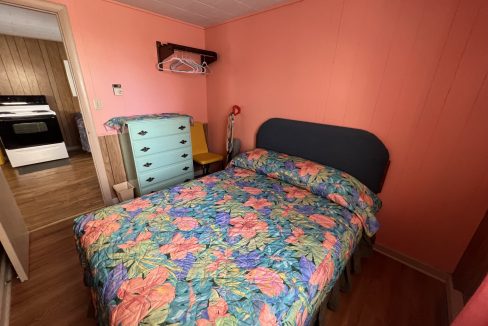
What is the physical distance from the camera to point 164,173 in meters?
2.49

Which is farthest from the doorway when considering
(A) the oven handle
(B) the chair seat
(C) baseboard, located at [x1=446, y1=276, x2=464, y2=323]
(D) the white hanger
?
(C) baseboard, located at [x1=446, y1=276, x2=464, y2=323]

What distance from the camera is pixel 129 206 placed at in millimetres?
1479

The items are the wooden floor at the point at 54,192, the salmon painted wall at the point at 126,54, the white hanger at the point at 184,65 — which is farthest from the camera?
the white hanger at the point at 184,65

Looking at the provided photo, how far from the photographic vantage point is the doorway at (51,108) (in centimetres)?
209

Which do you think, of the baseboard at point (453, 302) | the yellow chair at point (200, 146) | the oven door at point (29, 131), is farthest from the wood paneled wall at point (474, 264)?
the oven door at point (29, 131)

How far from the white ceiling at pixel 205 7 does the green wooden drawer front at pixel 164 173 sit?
1682mm

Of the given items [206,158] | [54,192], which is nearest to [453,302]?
[206,158]

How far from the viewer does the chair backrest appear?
300cm

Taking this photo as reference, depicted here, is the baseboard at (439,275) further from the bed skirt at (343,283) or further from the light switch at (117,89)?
the light switch at (117,89)

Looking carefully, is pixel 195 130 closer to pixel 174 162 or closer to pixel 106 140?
pixel 174 162

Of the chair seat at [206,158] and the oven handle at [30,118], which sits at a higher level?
the oven handle at [30,118]

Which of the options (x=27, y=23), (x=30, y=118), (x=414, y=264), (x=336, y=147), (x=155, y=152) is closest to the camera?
(x=414, y=264)

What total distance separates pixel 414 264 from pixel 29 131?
229 inches

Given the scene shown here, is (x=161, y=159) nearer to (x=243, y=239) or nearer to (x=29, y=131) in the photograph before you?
(x=243, y=239)
